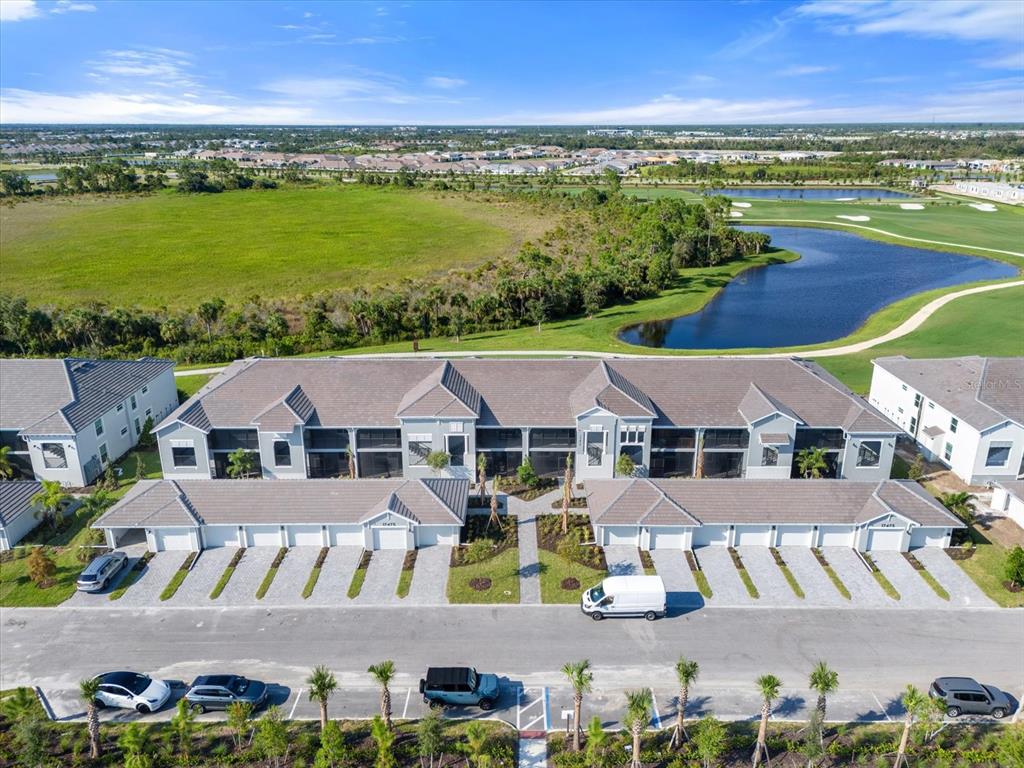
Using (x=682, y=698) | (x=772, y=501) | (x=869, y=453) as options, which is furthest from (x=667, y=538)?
(x=869, y=453)

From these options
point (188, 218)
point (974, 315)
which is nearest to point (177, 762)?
point (974, 315)

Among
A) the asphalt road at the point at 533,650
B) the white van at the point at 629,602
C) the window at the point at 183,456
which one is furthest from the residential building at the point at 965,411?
the window at the point at 183,456

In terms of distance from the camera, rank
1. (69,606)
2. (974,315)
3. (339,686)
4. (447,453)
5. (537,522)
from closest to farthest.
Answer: (339,686), (69,606), (537,522), (447,453), (974,315)

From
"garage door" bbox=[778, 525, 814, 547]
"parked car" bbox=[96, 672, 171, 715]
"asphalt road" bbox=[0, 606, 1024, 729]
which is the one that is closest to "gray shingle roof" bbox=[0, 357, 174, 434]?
"asphalt road" bbox=[0, 606, 1024, 729]

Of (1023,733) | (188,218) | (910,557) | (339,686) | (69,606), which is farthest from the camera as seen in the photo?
(188,218)

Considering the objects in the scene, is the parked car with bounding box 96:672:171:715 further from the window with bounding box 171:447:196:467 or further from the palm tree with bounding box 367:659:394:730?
the window with bounding box 171:447:196:467

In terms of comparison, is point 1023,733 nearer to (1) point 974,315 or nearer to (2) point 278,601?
(2) point 278,601
